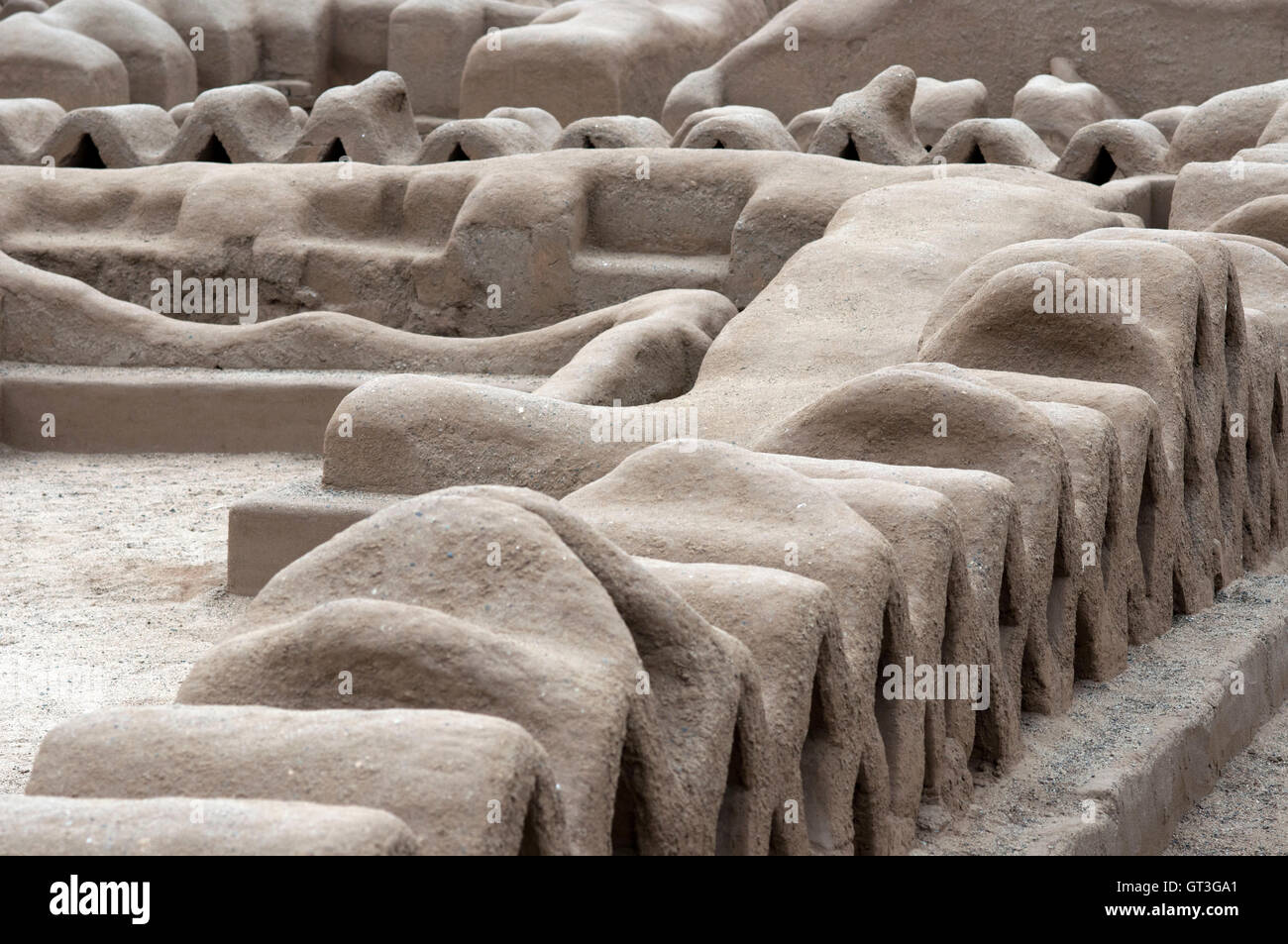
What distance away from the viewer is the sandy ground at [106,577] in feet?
15.1

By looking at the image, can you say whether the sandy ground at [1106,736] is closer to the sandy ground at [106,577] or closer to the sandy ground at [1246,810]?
the sandy ground at [1246,810]

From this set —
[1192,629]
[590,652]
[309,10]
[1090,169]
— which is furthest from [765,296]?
[309,10]

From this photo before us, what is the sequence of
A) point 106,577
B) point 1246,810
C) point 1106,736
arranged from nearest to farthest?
point 1106,736 < point 1246,810 < point 106,577

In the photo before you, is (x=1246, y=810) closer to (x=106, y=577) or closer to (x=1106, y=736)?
(x=1106, y=736)

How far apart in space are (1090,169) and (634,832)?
781 cm

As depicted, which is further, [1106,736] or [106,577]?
[106,577]

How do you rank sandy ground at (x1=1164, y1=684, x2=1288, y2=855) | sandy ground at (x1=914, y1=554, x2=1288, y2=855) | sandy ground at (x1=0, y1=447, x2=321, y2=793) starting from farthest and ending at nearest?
sandy ground at (x1=0, y1=447, x2=321, y2=793) → sandy ground at (x1=1164, y1=684, x2=1288, y2=855) → sandy ground at (x1=914, y1=554, x2=1288, y2=855)

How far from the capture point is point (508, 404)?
5.46 metres

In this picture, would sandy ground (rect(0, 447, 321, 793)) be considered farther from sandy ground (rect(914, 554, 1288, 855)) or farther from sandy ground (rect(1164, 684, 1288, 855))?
sandy ground (rect(1164, 684, 1288, 855))

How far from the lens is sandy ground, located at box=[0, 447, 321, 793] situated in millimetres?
4590

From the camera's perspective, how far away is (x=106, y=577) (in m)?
Answer: 5.80

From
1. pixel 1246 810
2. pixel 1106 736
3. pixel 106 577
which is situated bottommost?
pixel 106 577

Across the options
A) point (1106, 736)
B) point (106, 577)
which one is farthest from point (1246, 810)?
point (106, 577)

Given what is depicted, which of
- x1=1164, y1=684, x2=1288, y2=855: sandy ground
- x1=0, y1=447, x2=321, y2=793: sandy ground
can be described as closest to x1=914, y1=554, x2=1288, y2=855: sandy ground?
x1=1164, y1=684, x2=1288, y2=855: sandy ground
